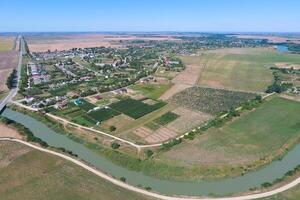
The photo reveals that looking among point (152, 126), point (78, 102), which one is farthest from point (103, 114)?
point (152, 126)

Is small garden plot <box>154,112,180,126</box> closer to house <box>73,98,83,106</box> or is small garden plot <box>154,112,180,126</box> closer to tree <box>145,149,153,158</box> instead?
tree <box>145,149,153,158</box>

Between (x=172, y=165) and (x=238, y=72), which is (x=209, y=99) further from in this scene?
(x=238, y=72)

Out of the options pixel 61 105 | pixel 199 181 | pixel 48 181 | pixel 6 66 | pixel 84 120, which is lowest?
pixel 6 66

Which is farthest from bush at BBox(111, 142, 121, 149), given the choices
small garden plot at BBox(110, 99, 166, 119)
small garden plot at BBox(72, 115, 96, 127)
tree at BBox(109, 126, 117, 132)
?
small garden plot at BBox(110, 99, 166, 119)

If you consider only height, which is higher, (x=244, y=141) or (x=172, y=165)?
(x=244, y=141)

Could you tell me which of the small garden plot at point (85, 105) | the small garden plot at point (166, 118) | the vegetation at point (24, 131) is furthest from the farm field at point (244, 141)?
the small garden plot at point (85, 105)

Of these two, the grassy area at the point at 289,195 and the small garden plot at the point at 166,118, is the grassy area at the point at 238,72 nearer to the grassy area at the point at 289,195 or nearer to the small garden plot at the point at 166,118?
the small garden plot at the point at 166,118
